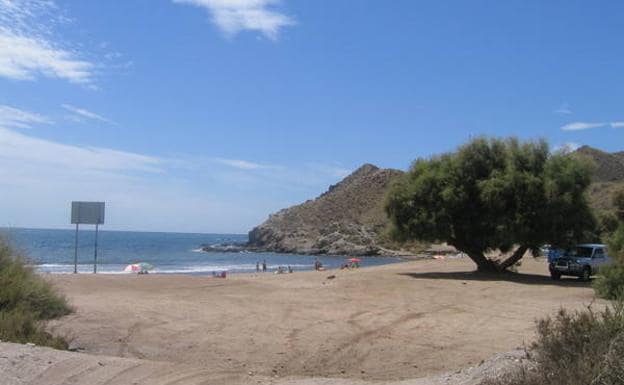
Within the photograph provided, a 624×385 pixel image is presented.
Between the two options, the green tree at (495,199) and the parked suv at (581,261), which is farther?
the parked suv at (581,261)

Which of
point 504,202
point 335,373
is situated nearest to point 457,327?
point 335,373

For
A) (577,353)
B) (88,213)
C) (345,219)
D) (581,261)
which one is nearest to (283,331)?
(577,353)

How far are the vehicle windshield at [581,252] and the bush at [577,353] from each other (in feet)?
85.4

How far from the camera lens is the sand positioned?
10656 millimetres

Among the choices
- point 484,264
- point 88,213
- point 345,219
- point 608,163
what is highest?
point 608,163

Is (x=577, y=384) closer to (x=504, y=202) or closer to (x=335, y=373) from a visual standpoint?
(x=335, y=373)

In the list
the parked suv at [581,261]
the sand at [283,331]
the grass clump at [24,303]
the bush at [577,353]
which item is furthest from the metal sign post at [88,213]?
the bush at [577,353]

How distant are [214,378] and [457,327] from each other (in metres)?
8.36

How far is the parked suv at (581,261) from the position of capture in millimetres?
32719

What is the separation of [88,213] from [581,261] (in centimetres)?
2280

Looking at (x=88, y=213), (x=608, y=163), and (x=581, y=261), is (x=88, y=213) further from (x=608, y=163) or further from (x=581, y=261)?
(x=608, y=163)

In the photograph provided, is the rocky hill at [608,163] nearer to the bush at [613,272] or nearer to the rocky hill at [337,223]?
the rocky hill at [337,223]

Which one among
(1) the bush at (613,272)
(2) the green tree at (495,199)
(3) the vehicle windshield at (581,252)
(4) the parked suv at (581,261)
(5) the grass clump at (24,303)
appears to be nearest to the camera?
(5) the grass clump at (24,303)

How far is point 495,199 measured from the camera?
31328 millimetres
